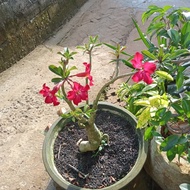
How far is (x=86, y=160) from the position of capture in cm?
181

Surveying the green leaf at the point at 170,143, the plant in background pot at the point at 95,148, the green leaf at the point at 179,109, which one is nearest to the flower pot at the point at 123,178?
the plant in background pot at the point at 95,148

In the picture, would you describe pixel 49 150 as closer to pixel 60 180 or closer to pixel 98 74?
pixel 60 180

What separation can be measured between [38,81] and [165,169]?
1.46m

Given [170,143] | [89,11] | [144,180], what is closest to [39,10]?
[89,11]

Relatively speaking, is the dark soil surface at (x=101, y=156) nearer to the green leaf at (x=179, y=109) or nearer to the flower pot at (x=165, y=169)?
the flower pot at (x=165, y=169)

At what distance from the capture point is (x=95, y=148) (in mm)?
1783

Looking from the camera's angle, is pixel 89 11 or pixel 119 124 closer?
pixel 119 124

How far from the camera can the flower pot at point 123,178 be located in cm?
165

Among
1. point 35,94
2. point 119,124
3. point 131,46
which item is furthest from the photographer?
point 131,46

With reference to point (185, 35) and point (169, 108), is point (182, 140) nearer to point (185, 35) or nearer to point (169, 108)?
point (169, 108)

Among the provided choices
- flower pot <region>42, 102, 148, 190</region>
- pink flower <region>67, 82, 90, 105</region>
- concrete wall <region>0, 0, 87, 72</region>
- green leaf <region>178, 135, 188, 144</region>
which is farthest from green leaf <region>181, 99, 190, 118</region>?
concrete wall <region>0, 0, 87, 72</region>

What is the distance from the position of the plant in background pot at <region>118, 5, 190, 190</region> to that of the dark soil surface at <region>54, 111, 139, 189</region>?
0.41 ft

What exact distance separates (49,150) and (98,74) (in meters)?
1.14

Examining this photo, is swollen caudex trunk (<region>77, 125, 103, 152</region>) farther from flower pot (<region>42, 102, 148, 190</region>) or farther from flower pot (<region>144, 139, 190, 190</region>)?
flower pot (<region>144, 139, 190, 190</region>)
